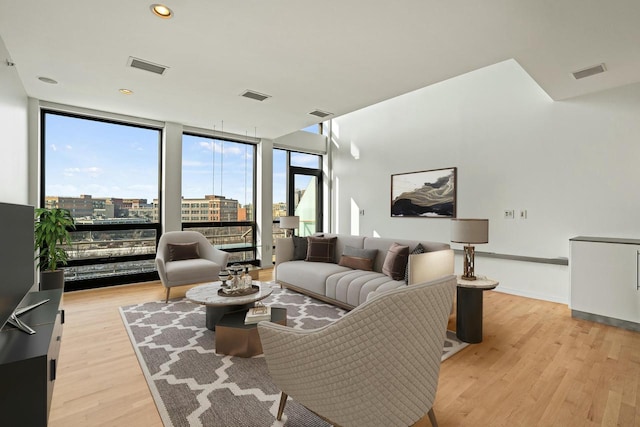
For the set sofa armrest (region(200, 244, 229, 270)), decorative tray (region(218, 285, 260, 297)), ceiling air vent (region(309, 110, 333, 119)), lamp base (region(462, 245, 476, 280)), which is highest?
ceiling air vent (region(309, 110, 333, 119))

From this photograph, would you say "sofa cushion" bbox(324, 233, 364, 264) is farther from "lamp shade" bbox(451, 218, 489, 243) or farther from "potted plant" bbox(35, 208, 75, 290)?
"potted plant" bbox(35, 208, 75, 290)

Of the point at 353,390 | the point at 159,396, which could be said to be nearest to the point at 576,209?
the point at 353,390

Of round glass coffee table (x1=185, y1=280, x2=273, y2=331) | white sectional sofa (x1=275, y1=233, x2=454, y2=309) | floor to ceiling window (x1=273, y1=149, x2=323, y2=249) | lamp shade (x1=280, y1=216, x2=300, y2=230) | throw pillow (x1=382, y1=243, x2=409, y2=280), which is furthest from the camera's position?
floor to ceiling window (x1=273, y1=149, x2=323, y2=249)

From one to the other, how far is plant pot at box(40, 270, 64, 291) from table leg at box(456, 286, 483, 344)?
4.58 meters

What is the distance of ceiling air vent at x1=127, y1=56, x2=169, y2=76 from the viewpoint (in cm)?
292

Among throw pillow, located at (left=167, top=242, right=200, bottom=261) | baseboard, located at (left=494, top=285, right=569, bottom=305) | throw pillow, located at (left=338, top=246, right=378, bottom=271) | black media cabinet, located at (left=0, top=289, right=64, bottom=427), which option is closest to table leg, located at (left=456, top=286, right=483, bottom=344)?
throw pillow, located at (left=338, top=246, right=378, bottom=271)

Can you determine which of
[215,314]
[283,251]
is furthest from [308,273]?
[215,314]

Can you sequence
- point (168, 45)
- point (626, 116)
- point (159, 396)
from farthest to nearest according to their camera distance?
point (626, 116) < point (168, 45) < point (159, 396)

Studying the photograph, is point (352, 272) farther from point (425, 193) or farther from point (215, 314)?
point (425, 193)

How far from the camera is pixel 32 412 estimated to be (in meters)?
1.32

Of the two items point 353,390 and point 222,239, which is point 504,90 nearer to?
point 353,390

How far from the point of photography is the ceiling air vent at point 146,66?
2920mm

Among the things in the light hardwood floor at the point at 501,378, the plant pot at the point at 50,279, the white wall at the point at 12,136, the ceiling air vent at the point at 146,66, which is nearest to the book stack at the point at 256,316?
the light hardwood floor at the point at 501,378

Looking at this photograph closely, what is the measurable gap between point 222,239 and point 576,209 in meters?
5.48
